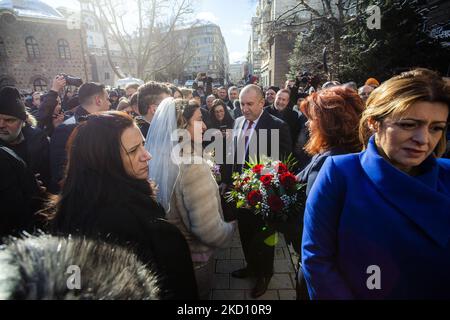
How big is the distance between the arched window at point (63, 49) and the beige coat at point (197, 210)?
31746 millimetres

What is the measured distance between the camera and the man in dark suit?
9.60 feet

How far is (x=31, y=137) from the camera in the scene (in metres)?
2.89

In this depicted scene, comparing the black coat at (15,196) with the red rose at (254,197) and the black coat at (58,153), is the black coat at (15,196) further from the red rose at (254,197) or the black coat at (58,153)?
the red rose at (254,197)

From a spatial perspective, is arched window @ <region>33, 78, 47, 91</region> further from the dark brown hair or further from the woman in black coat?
the dark brown hair

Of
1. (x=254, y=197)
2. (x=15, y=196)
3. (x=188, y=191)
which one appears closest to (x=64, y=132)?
(x=15, y=196)

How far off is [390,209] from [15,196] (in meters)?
2.37

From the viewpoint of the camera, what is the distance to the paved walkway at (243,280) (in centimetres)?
286

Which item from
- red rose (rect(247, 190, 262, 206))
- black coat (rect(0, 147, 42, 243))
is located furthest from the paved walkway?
black coat (rect(0, 147, 42, 243))

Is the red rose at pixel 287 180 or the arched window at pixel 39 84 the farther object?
the arched window at pixel 39 84

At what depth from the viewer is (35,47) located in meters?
25.8

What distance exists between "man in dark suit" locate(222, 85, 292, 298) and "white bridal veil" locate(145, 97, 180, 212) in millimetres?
1304

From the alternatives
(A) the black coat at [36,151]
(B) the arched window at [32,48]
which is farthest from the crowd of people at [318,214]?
(B) the arched window at [32,48]

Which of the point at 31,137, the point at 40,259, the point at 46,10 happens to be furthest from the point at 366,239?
the point at 46,10
